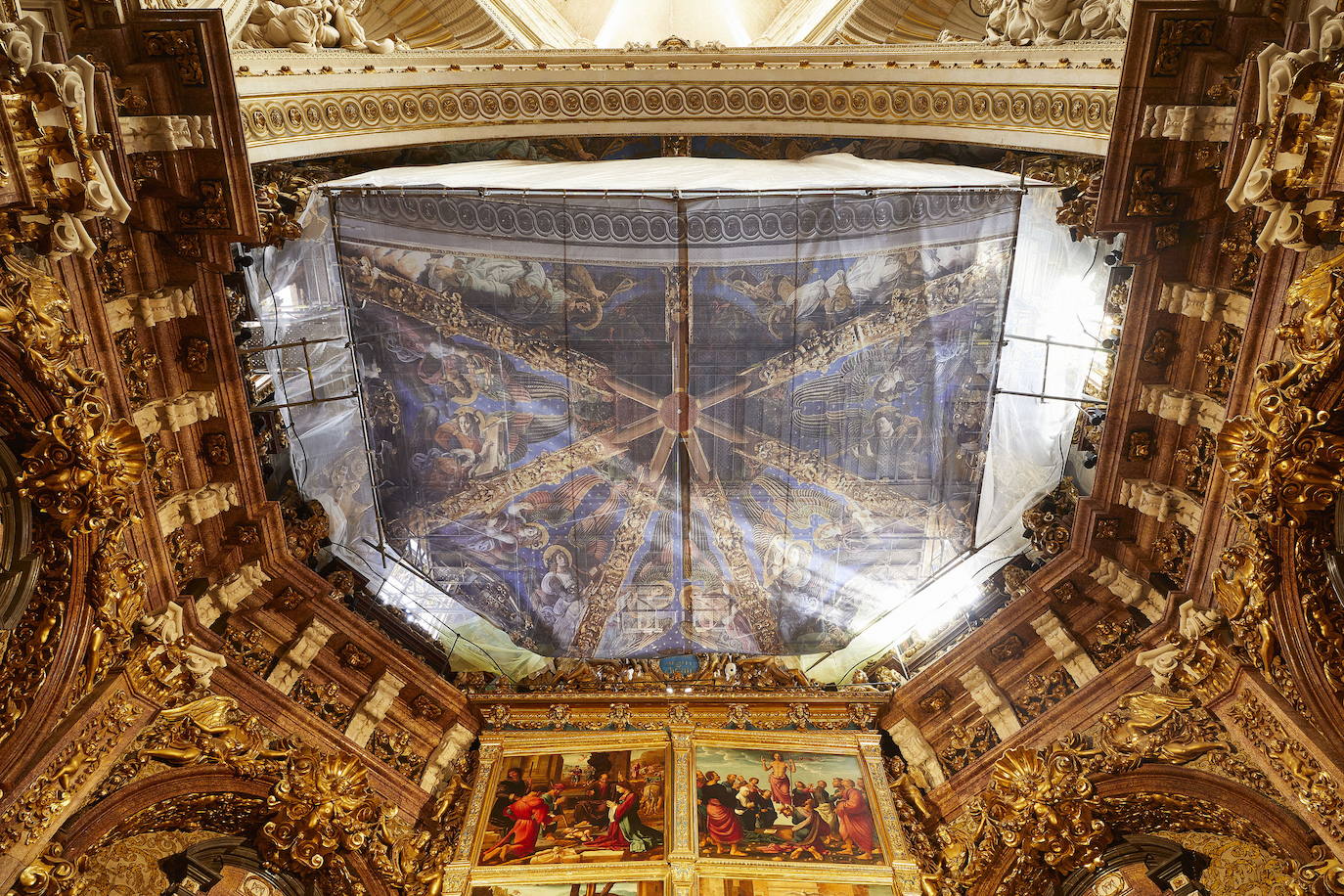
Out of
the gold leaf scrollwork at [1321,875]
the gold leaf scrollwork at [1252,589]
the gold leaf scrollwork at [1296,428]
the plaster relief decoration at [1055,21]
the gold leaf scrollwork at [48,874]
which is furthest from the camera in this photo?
the plaster relief decoration at [1055,21]

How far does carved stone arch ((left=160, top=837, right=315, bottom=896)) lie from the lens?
26.5 ft

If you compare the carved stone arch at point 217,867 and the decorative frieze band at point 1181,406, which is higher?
the decorative frieze band at point 1181,406

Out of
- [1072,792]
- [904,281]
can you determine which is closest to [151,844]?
[1072,792]

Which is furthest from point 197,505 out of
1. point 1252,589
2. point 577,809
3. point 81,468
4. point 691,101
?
point 1252,589

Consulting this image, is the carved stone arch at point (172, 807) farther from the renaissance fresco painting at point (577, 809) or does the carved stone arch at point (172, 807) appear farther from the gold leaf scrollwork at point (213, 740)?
the renaissance fresco painting at point (577, 809)

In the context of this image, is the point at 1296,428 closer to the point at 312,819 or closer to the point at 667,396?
the point at 667,396

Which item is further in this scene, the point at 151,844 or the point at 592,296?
the point at 592,296

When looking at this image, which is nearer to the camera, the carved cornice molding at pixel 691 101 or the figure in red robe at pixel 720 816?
the carved cornice molding at pixel 691 101

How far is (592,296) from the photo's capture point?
378 inches

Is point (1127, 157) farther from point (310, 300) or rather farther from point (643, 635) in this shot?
point (310, 300)

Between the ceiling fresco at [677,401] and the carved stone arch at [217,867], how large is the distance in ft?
9.93

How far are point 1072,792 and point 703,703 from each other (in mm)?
3579

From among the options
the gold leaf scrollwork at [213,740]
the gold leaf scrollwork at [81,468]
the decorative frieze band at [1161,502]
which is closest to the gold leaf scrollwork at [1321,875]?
the decorative frieze band at [1161,502]

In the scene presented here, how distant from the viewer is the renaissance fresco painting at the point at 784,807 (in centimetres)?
848
